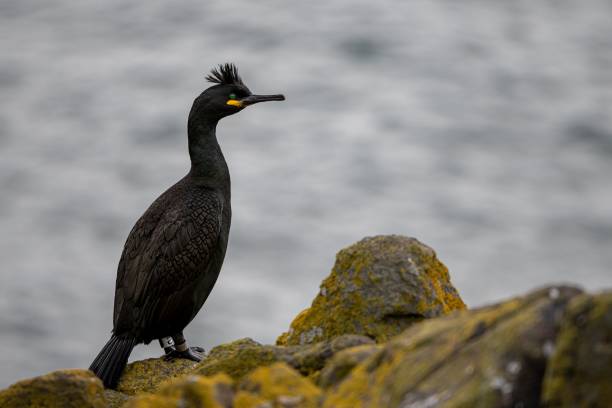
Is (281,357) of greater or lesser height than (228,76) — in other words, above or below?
below

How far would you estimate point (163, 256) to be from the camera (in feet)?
33.3

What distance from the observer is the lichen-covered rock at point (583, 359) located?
4.27m

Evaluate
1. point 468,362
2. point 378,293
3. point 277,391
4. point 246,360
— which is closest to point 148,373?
point 378,293

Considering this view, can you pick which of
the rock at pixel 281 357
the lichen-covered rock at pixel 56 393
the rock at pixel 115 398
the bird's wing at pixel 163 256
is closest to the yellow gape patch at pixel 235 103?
the bird's wing at pixel 163 256

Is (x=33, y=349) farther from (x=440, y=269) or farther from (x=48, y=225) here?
(x=440, y=269)

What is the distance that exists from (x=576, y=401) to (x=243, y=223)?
112 feet

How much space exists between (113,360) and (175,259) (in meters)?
1.19

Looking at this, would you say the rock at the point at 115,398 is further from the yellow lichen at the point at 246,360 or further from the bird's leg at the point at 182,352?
the yellow lichen at the point at 246,360

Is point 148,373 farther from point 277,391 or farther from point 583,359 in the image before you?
point 583,359

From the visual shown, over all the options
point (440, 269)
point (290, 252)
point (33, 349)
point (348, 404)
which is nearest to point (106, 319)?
point (33, 349)

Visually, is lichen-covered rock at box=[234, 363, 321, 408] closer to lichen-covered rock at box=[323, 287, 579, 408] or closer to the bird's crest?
lichen-covered rock at box=[323, 287, 579, 408]

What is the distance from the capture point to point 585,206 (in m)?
40.0

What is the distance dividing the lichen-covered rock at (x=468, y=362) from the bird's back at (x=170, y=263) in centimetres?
489

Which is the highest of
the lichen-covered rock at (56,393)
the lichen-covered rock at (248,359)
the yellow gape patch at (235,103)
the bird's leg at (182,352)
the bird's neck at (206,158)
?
the yellow gape patch at (235,103)
